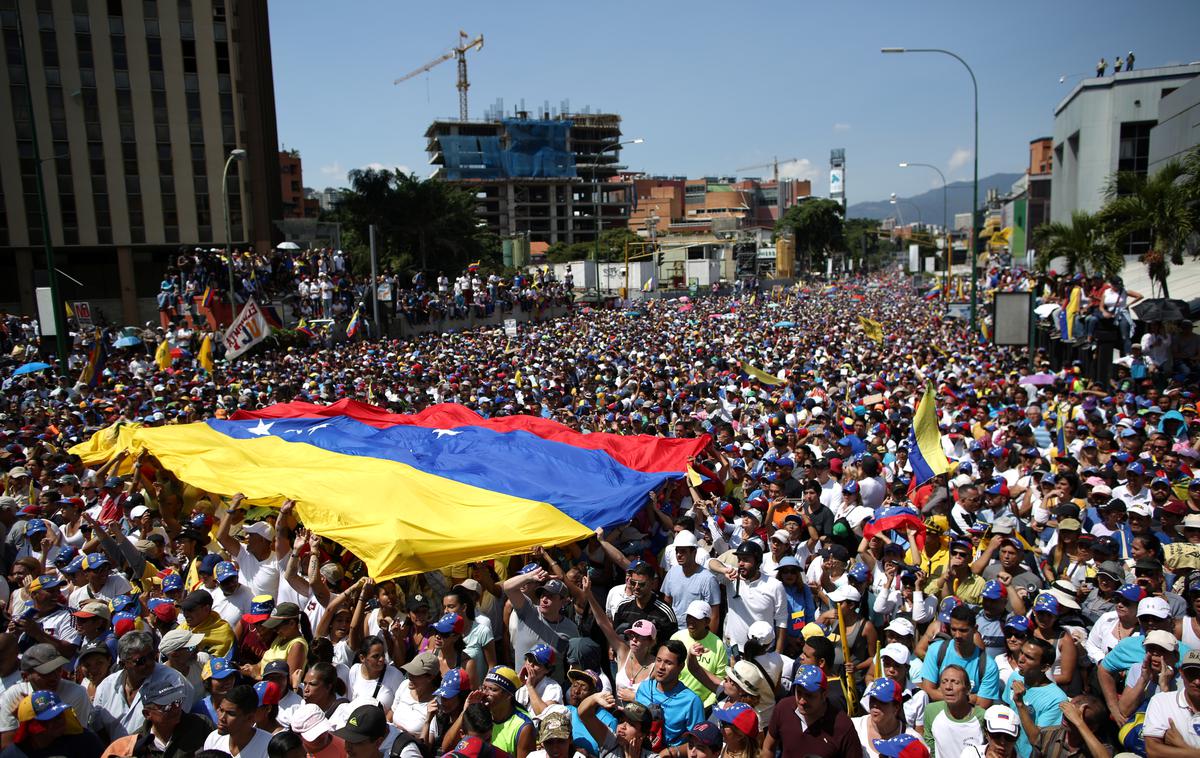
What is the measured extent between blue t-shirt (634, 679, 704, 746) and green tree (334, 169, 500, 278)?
48.4 metres

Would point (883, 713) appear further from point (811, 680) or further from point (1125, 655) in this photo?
point (1125, 655)

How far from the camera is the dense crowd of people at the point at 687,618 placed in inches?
171

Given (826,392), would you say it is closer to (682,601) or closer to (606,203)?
(682,601)

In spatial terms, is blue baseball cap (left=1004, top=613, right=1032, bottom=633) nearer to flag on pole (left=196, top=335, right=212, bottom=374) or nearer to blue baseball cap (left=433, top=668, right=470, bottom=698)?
blue baseball cap (left=433, top=668, right=470, bottom=698)

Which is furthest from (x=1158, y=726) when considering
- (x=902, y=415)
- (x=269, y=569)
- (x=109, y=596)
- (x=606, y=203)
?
(x=606, y=203)

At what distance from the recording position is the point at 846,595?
18.6 ft

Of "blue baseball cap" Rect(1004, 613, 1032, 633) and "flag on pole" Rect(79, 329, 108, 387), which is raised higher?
"flag on pole" Rect(79, 329, 108, 387)

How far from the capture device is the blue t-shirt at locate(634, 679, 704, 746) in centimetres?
459

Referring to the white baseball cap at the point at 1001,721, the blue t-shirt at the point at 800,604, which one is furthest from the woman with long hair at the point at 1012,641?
the blue t-shirt at the point at 800,604

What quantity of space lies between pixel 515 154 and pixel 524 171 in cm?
278

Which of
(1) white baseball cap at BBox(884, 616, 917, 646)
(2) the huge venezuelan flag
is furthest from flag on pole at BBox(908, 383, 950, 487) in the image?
(1) white baseball cap at BBox(884, 616, 917, 646)

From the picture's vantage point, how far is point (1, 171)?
4012 centimetres

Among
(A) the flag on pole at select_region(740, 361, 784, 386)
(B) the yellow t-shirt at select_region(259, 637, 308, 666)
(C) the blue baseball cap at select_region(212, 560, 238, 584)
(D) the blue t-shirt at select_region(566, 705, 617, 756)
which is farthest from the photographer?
(A) the flag on pole at select_region(740, 361, 784, 386)

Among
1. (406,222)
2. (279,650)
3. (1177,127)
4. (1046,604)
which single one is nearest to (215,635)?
(279,650)
